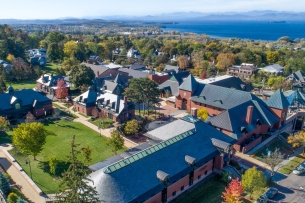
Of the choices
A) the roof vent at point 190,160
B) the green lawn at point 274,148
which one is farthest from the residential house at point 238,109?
the roof vent at point 190,160

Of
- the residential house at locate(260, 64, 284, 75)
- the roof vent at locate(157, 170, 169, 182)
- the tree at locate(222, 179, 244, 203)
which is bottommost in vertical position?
the tree at locate(222, 179, 244, 203)

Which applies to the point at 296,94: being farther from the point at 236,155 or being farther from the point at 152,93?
the point at 152,93

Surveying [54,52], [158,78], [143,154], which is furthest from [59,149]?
[54,52]

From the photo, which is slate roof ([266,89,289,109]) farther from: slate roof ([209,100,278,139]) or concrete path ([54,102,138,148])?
concrete path ([54,102,138,148])

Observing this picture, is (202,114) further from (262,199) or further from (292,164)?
(262,199)

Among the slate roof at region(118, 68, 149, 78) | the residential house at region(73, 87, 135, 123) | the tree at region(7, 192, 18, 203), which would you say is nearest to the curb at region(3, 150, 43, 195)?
the tree at region(7, 192, 18, 203)

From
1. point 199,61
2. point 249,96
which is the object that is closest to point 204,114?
point 249,96

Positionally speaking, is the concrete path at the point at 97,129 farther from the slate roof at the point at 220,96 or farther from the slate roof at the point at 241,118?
the slate roof at the point at 220,96
